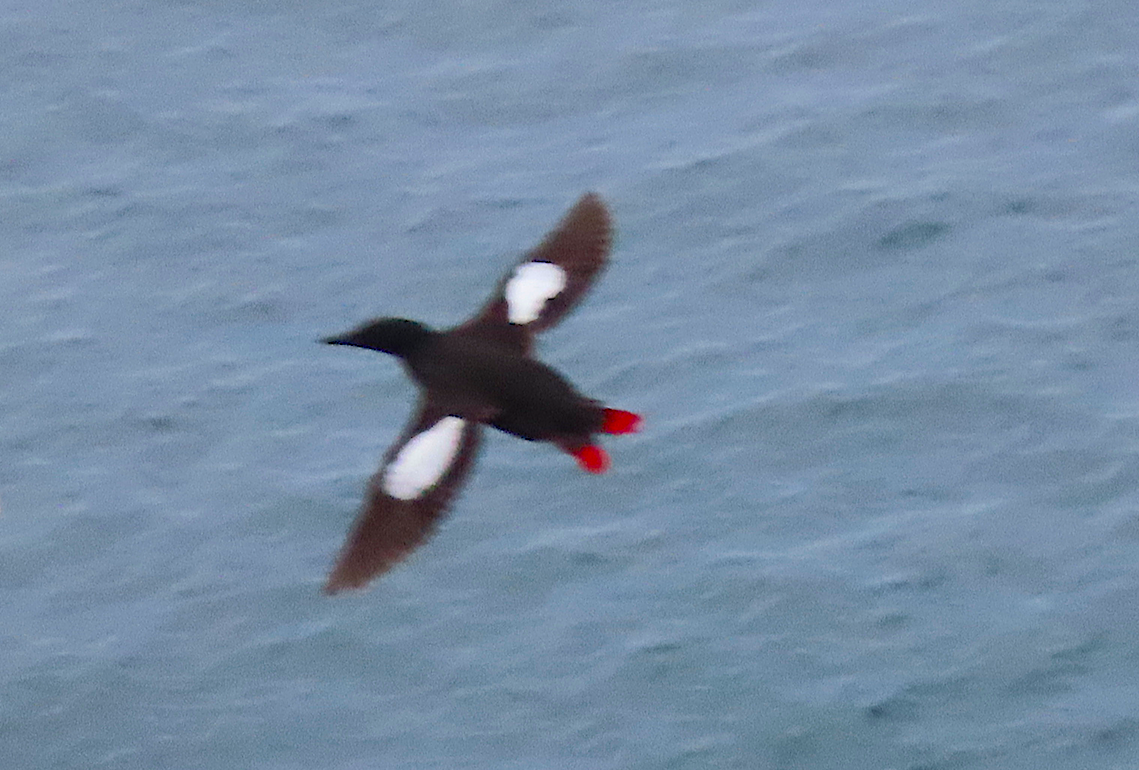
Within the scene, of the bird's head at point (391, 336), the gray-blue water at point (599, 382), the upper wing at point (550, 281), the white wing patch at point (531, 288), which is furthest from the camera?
the gray-blue water at point (599, 382)

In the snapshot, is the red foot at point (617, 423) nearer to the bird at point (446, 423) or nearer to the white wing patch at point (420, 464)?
the bird at point (446, 423)

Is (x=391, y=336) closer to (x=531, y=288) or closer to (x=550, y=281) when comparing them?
(x=531, y=288)

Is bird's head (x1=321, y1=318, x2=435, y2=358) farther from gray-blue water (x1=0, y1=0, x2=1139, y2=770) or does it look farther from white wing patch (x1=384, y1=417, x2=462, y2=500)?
gray-blue water (x1=0, y1=0, x2=1139, y2=770)

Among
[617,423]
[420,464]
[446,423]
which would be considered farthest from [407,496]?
[617,423]

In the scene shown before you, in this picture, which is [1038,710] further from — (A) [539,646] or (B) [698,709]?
(A) [539,646]

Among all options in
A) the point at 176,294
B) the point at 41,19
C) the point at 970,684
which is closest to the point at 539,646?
the point at 970,684

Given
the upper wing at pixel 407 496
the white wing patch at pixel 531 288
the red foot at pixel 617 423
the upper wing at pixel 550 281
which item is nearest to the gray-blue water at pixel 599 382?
the upper wing at pixel 550 281

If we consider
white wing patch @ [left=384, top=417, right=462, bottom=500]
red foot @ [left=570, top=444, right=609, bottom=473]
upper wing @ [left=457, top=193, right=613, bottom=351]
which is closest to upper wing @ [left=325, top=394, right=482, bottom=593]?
white wing patch @ [left=384, top=417, right=462, bottom=500]
